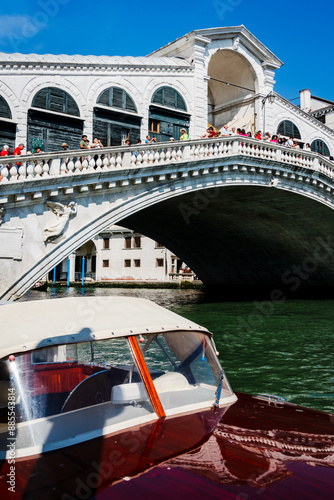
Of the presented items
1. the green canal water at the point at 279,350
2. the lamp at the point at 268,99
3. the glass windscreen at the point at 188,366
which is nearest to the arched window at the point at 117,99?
the lamp at the point at 268,99

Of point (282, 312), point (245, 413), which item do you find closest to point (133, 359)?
point (245, 413)

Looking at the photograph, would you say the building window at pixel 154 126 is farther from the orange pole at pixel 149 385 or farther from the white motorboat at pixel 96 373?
the orange pole at pixel 149 385

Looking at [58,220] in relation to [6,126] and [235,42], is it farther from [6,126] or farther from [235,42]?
[235,42]

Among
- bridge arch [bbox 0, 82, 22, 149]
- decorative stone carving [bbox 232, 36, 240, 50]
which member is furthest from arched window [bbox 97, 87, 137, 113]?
decorative stone carving [bbox 232, 36, 240, 50]

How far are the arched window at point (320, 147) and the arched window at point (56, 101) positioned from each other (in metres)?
15.7

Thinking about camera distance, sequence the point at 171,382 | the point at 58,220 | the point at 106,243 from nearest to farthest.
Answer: the point at 171,382 → the point at 58,220 → the point at 106,243

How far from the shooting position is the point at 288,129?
25547 mm

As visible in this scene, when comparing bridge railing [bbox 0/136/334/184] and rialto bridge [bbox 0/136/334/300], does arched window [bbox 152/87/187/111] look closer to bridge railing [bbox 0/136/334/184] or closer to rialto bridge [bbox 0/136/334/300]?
bridge railing [bbox 0/136/334/184]

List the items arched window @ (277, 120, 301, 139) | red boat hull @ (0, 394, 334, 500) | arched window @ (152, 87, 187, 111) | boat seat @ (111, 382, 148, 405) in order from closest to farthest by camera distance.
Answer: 1. red boat hull @ (0, 394, 334, 500)
2. boat seat @ (111, 382, 148, 405)
3. arched window @ (152, 87, 187, 111)
4. arched window @ (277, 120, 301, 139)

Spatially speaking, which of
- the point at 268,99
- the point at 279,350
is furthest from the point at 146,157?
the point at 268,99

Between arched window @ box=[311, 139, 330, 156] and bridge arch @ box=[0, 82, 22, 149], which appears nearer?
bridge arch @ box=[0, 82, 22, 149]

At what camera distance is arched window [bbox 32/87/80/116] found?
53.4 feet

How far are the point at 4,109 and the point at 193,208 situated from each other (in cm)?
1005

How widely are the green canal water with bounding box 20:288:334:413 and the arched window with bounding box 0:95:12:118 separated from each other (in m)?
9.67
